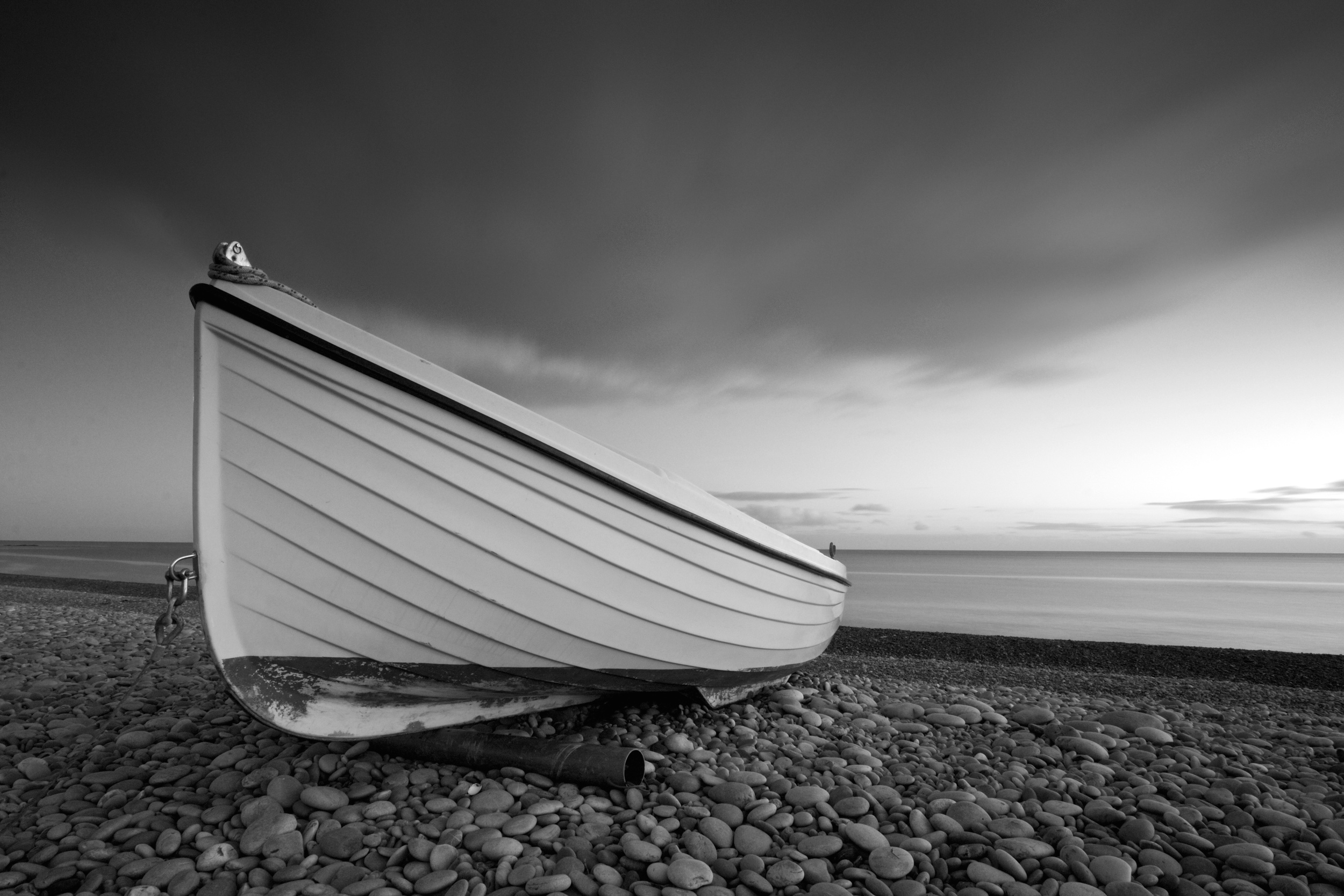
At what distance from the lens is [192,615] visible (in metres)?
9.93

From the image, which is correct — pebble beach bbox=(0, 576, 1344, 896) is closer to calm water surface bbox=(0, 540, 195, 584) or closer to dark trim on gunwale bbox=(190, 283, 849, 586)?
dark trim on gunwale bbox=(190, 283, 849, 586)

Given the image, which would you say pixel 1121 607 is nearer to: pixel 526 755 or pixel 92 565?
pixel 526 755

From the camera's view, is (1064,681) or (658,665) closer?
(658,665)

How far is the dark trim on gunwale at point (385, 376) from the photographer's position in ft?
8.30

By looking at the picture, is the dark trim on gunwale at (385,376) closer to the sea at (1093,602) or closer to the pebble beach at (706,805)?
the pebble beach at (706,805)

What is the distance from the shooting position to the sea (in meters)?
12.2

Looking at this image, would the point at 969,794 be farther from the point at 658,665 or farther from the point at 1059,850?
the point at 658,665

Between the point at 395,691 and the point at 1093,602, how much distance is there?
20701 mm

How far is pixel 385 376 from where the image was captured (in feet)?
8.63

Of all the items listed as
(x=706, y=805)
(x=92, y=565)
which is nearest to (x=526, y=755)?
(x=706, y=805)

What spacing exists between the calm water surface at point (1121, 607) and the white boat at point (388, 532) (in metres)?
10.7

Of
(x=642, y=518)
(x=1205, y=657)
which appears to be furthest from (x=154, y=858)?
(x=1205, y=657)

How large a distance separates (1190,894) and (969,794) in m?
0.88

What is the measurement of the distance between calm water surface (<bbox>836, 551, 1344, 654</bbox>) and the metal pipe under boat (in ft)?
34.2
